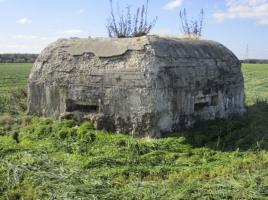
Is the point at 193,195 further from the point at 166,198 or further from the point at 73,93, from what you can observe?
the point at 73,93

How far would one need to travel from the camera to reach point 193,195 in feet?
17.7

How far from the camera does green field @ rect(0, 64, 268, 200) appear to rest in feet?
18.4

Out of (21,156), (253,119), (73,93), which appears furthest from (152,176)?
(253,119)

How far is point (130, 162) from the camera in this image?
701 centimetres

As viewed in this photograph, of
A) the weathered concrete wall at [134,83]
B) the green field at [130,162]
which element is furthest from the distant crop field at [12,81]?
the green field at [130,162]

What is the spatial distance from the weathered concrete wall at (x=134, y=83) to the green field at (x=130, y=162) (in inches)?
13.1

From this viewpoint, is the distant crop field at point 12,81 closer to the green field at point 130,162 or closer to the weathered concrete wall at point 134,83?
the weathered concrete wall at point 134,83

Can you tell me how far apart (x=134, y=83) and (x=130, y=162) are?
192 centimetres

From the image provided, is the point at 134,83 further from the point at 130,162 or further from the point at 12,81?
the point at 12,81

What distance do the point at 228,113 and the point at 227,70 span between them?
97 centimetres

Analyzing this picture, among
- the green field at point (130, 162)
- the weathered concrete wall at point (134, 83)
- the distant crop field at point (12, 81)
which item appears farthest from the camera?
the distant crop field at point (12, 81)

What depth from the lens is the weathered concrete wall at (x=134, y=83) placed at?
843 centimetres

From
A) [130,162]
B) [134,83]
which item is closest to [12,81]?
[134,83]

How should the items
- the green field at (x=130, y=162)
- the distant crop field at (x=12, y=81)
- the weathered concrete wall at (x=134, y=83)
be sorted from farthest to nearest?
the distant crop field at (x=12, y=81), the weathered concrete wall at (x=134, y=83), the green field at (x=130, y=162)
